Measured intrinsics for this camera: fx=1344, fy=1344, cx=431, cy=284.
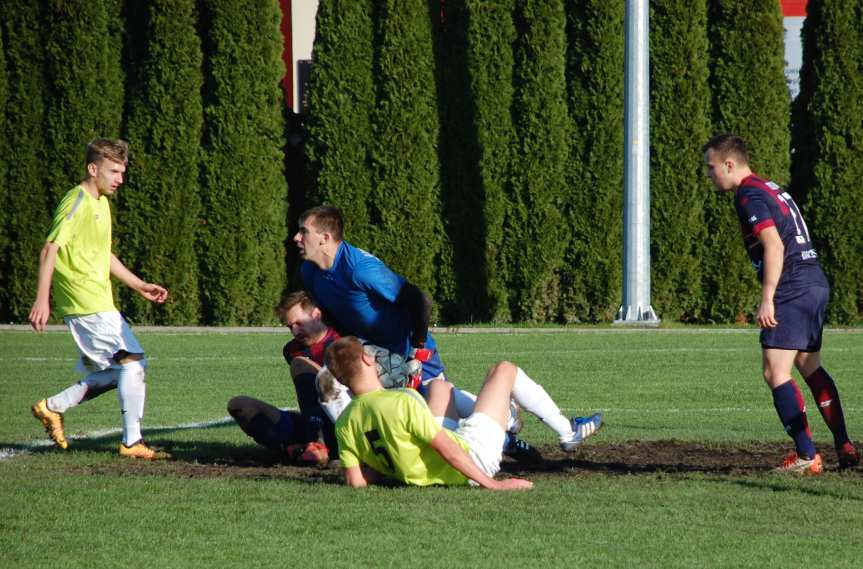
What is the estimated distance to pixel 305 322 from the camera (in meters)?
8.49

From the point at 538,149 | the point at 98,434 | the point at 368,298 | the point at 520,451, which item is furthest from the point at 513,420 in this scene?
the point at 538,149

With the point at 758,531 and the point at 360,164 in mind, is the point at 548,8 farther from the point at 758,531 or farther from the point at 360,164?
the point at 758,531

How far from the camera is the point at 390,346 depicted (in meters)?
8.18

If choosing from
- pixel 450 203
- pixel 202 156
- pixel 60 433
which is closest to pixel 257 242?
pixel 202 156

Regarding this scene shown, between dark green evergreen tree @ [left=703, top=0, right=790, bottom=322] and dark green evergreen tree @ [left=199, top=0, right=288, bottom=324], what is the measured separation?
7.10 metres

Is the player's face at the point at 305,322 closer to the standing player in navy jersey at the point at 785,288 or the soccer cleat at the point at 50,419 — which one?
the soccer cleat at the point at 50,419

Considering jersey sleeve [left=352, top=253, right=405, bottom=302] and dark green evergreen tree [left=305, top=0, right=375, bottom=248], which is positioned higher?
dark green evergreen tree [left=305, top=0, right=375, bottom=248]

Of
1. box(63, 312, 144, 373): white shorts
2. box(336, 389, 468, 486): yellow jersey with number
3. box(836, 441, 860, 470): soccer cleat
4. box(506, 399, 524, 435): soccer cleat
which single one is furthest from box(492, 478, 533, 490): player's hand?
box(63, 312, 144, 373): white shorts

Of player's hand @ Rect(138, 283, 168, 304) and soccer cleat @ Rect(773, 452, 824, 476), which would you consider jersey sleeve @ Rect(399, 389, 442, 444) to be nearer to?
soccer cleat @ Rect(773, 452, 824, 476)

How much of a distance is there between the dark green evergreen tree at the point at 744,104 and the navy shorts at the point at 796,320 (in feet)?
45.8

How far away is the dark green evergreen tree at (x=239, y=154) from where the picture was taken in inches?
844

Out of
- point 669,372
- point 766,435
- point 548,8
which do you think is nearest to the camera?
point 766,435

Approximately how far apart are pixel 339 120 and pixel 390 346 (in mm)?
13819

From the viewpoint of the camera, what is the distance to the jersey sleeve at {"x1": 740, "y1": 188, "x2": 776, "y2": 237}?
740 centimetres
